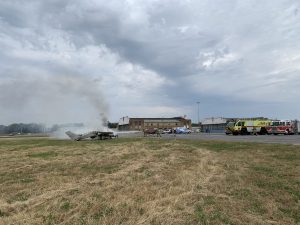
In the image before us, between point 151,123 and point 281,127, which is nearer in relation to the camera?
point 281,127

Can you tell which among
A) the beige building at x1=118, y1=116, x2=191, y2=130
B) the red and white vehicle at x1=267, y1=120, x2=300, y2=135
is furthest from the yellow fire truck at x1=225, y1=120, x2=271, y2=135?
the beige building at x1=118, y1=116, x2=191, y2=130

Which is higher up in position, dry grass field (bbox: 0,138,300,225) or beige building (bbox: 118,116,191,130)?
beige building (bbox: 118,116,191,130)

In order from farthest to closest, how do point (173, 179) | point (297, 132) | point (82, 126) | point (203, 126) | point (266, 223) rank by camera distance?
point (203, 126) < point (297, 132) < point (82, 126) < point (173, 179) < point (266, 223)

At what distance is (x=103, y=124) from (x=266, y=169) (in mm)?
46146

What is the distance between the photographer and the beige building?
158625 millimetres

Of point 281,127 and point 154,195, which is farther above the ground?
point 281,127

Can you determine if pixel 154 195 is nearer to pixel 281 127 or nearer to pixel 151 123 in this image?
pixel 281 127

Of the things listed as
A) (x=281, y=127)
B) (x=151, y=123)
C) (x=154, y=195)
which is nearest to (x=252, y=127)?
(x=281, y=127)

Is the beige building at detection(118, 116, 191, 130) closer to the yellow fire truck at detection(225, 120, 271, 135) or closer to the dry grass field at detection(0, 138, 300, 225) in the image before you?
the yellow fire truck at detection(225, 120, 271, 135)

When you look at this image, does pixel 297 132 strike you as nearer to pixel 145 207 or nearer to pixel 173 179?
pixel 173 179

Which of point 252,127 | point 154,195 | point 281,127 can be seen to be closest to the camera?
point 154,195

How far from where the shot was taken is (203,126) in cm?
14088

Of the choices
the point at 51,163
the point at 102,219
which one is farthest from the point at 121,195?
the point at 51,163

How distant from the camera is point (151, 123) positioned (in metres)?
165
